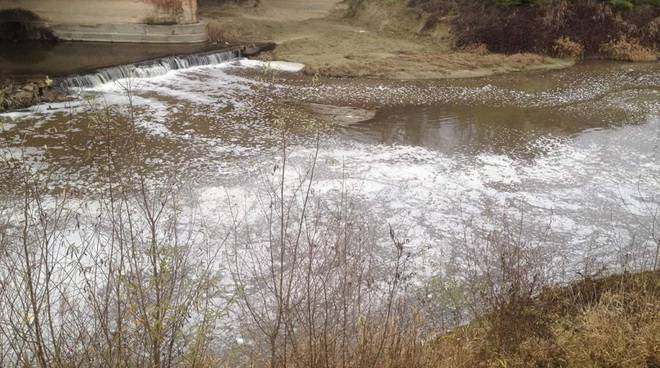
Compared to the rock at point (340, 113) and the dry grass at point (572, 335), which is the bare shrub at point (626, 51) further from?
the dry grass at point (572, 335)

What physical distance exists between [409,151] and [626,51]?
475 inches

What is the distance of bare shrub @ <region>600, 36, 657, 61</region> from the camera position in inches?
729

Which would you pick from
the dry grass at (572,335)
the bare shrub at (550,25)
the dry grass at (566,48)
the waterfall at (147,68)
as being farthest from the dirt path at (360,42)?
the dry grass at (572,335)

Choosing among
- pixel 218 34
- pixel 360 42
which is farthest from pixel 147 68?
pixel 360 42

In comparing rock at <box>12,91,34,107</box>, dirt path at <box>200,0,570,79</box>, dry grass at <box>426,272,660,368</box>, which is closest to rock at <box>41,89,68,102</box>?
rock at <box>12,91,34,107</box>

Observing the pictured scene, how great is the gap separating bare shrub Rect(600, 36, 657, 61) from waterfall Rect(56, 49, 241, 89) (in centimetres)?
1210

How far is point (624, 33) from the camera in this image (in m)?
19.1

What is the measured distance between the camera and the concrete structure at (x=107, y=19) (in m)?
19.1

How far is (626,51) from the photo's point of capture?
18.5 m

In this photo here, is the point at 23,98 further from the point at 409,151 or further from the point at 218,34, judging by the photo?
the point at 218,34

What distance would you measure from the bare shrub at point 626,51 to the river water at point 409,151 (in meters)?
3.19

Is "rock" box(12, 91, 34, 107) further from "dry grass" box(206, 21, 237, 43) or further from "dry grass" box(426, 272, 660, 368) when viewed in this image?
"dry grass" box(426, 272, 660, 368)

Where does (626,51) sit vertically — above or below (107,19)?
below

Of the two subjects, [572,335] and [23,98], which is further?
[23,98]
